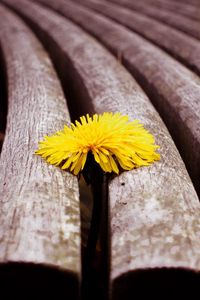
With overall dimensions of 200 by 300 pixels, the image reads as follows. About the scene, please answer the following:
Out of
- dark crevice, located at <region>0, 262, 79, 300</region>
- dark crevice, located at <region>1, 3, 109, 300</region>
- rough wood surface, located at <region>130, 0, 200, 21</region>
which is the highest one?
rough wood surface, located at <region>130, 0, 200, 21</region>

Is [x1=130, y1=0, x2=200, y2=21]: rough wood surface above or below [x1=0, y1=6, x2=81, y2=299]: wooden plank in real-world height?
above

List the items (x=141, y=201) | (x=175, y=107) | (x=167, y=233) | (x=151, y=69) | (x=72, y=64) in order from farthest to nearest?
(x=72, y=64) → (x=151, y=69) → (x=175, y=107) → (x=141, y=201) → (x=167, y=233)

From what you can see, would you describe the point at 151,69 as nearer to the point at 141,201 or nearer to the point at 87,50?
the point at 87,50

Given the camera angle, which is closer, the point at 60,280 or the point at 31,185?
the point at 60,280

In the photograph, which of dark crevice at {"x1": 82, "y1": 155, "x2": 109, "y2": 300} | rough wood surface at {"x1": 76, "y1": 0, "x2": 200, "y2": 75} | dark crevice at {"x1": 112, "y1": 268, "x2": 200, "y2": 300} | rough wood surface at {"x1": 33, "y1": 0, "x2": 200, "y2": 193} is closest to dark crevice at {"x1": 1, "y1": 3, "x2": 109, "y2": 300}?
dark crevice at {"x1": 82, "y1": 155, "x2": 109, "y2": 300}

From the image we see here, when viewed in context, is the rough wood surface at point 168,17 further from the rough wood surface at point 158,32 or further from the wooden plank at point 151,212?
the wooden plank at point 151,212

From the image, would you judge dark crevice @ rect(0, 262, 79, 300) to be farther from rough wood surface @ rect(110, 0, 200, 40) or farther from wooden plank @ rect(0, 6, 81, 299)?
rough wood surface @ rect(110, 0, 200, 40)

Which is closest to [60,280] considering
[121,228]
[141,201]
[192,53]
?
[121,228]
